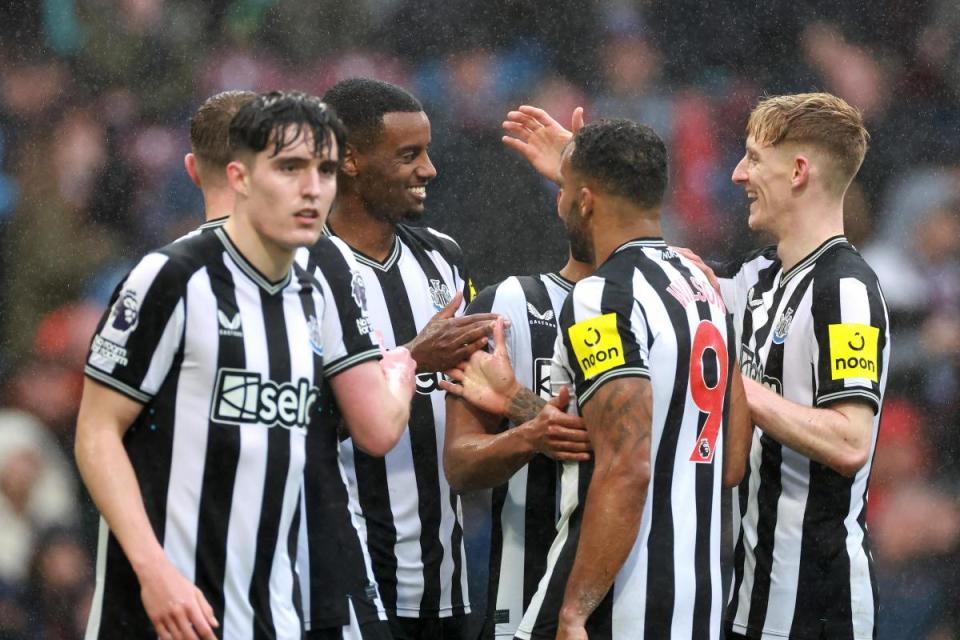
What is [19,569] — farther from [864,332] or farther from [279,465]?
[864,332]

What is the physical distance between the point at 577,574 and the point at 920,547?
3.39m

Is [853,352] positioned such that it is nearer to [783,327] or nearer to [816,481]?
[783,327]

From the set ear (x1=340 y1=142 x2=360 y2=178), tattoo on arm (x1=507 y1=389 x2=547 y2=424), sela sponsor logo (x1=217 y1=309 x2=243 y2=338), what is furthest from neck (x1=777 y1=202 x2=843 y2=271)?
sela sponsor logo (x1=217 y1=309 x2=243 y2=338)

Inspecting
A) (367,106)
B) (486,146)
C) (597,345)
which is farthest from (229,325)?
(486,146)

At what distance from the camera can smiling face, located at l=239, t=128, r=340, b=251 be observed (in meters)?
2.71

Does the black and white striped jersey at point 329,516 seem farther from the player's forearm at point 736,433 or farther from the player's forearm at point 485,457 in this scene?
the player's forearm at point 736,433

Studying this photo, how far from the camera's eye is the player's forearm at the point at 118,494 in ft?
8.32

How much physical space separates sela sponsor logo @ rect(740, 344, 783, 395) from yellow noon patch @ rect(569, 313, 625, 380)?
3.16 ft

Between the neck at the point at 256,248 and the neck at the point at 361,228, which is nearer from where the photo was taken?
the neck at the point at 256,248

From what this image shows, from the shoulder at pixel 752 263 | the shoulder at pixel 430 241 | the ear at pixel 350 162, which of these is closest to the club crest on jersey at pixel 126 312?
the ear at pixel 350 162

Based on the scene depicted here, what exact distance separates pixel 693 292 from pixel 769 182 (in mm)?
947

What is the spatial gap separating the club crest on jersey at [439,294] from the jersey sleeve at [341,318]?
0.91 meters

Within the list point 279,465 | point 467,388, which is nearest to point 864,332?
point 467,388

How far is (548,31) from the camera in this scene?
5926mm
